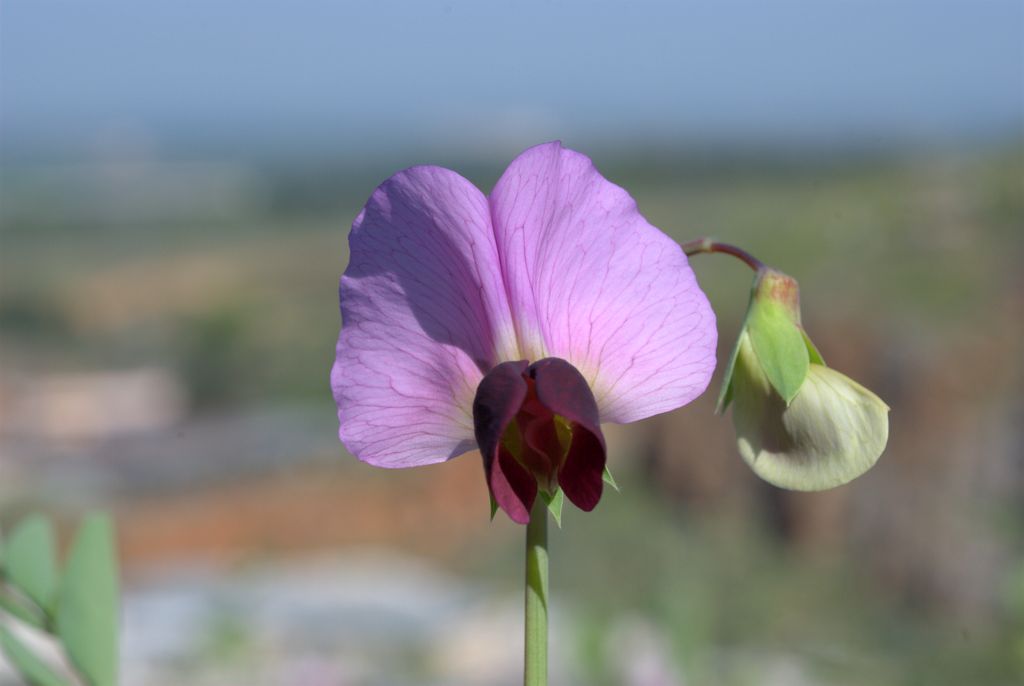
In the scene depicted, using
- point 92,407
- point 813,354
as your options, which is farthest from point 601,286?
point 92,407

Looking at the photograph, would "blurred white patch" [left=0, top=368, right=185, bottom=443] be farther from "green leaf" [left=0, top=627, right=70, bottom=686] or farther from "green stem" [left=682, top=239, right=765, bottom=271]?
"green stem" [left=682, top=239, right=765, bottom=271]

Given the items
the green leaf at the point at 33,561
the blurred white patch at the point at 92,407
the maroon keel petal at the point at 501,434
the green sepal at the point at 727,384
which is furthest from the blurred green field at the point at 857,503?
the blurred white patch at the point at 92,407

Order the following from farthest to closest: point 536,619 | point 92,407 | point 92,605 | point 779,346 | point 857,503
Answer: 1. point 92,407
2. point 857,503
3. point 92,605
4. point 779,346
5. point 536,619

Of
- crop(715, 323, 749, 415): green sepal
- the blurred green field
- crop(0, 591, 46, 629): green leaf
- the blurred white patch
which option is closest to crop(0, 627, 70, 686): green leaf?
crop(0, 591, 46, 629): green leaf

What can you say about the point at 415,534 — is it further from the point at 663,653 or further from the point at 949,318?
the point at 663,653

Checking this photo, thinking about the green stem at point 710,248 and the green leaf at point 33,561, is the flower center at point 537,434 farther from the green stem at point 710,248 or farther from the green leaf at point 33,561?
the green leaf at point 33,561

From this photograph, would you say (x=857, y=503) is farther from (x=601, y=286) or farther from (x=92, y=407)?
(x=92, y=407)

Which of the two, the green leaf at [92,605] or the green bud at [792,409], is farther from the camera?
the green leaf at [92,605]

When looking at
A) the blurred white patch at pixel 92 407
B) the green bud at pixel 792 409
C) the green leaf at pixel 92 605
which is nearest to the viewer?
the green bud at pixel 792 409
